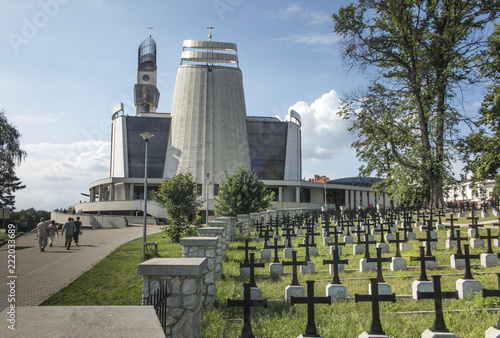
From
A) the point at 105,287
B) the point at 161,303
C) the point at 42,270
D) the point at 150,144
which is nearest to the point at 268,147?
the point at 150,144

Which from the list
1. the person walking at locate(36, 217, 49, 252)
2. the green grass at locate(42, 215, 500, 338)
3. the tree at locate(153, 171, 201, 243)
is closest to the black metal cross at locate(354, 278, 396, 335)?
the green grass at locate(42, 215, 500, 338)

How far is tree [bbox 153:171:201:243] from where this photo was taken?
1850cm

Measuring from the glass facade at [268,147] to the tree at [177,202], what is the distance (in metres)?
35.2

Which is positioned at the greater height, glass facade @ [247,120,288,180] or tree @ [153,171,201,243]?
glass facade @ [247,120,288,180]

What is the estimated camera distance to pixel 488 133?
64.6 ft

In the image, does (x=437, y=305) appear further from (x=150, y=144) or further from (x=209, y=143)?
(x=150, y=144)

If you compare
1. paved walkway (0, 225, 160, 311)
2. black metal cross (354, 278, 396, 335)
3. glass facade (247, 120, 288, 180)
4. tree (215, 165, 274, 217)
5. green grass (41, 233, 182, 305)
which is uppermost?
glass facade (247, 120, 288, 180)

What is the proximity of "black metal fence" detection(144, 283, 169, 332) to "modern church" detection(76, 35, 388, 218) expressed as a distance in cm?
4326

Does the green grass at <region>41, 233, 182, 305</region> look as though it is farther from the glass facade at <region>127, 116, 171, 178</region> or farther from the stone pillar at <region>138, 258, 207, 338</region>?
the glass facade at <region>127, 116, 171, 178</region>

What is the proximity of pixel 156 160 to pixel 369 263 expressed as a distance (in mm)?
47315

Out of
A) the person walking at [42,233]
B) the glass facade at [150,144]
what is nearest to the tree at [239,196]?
the person walking at [42,233]

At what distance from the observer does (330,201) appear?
56.9 meters

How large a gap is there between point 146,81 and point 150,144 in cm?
2975

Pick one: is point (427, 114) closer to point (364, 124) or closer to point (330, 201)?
point (364, 124)
